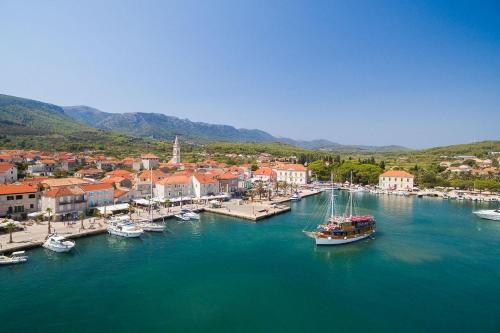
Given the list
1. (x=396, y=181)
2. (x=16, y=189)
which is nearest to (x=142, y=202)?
(x=16, y=189)

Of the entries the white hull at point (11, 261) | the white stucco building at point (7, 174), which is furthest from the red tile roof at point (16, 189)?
the white stucco building at point (7, 174)

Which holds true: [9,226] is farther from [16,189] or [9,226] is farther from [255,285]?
[255,285]

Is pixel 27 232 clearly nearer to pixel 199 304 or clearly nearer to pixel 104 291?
pixel 104 291

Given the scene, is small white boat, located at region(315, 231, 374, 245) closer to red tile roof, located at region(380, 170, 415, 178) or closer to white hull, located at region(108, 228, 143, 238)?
white hull, located at region(108, 228, 143, 238)

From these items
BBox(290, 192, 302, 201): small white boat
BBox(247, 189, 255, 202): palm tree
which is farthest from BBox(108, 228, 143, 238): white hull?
BBox(290, 192, 302, 201): small white boat

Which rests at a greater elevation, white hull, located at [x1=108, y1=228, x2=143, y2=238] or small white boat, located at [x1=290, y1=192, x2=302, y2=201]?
small white boat, located at [x1=290, y1=192, x2=302, y2=201]

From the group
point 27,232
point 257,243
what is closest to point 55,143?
point 27,232

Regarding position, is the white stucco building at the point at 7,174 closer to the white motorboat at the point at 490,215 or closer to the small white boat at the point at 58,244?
the small white boat at the point at 58,244
